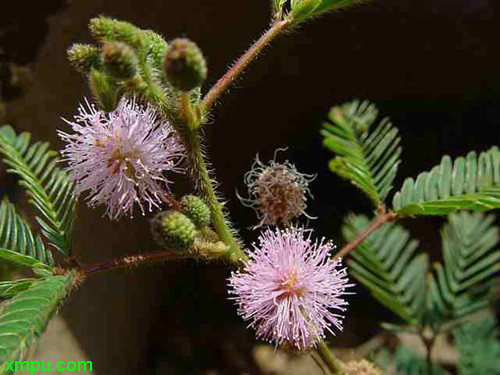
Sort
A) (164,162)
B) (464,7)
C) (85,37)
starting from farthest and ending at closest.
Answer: (464,7) → (85,37) → (164,162)

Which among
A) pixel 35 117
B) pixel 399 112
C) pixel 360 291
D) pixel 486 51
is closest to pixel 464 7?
pixel 486 51

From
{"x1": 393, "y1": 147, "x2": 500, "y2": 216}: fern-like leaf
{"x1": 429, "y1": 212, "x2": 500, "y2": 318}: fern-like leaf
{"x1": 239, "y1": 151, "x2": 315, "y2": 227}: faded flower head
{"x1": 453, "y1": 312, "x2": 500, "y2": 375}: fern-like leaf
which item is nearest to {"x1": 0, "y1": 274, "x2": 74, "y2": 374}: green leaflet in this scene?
{"x1": 239, "y1": 151, "x2": 315, "y2": 227}: faded flower head

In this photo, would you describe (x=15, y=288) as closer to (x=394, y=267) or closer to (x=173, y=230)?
(x=173, y=230)

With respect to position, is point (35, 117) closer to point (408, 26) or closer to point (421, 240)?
point (408, 26)

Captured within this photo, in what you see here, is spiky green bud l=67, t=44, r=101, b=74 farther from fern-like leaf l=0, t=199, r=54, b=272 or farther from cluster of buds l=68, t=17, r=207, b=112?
fern-like leaf l=0, t=199, r=54, b=272

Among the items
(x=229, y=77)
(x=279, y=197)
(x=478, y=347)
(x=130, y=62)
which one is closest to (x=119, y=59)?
(x=130, y=62)

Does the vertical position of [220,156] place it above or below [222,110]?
below
